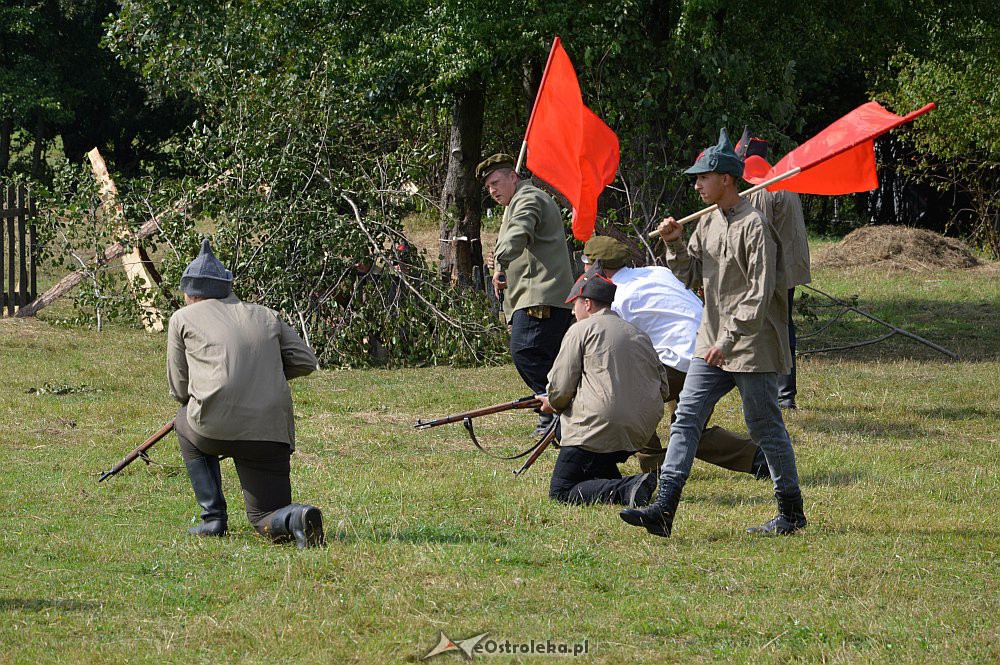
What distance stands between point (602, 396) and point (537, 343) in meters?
1.71

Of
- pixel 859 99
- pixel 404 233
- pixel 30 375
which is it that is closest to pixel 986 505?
pixel 404 233

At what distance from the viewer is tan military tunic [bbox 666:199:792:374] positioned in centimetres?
591

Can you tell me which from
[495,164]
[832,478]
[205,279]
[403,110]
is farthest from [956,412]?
[403,110]

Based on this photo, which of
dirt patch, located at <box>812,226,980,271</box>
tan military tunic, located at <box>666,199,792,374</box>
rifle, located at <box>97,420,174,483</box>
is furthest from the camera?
Result: dirt patch, located at <box>812,226,980,271</box>

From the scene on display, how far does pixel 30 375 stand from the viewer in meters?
12.3

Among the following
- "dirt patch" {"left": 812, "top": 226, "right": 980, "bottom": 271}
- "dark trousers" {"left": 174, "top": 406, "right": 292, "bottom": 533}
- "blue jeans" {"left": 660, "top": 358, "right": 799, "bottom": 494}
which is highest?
"dirt patch" {"left": 812, "top": 226, "right": 980, "bottom": 271}

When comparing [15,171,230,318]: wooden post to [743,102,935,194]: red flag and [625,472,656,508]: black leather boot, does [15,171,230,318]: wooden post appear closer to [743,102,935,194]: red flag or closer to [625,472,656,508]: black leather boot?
[743,102,935,194]: red flag

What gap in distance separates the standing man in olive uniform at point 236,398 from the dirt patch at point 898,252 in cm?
1900

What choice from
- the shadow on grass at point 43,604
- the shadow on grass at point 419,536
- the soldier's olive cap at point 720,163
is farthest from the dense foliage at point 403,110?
the shadow on grass at point 43,604

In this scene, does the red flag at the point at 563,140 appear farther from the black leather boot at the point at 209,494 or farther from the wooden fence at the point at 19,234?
the wooden fence at the point at 19,234

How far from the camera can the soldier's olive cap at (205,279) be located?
618 cm

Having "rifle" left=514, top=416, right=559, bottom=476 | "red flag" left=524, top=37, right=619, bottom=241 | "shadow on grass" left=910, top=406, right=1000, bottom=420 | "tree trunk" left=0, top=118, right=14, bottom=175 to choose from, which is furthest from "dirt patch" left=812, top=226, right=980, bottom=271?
"tree trunk" left=0, top=118, right=14, bottom=175

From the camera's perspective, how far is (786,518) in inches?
247

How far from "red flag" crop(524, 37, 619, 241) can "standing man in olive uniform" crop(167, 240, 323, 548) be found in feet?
9.63
